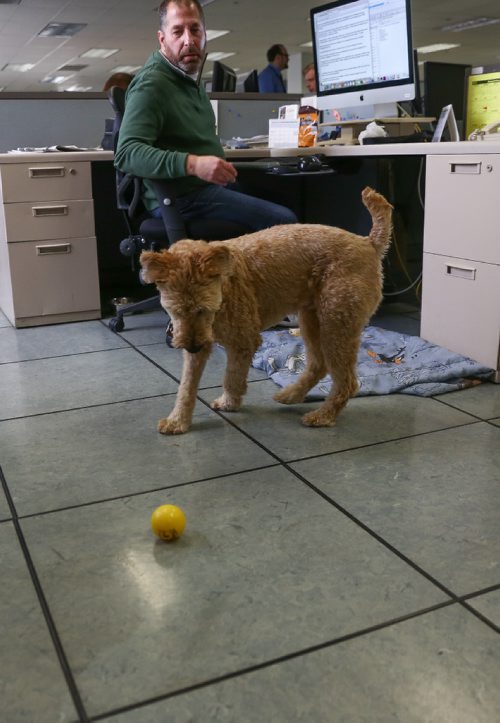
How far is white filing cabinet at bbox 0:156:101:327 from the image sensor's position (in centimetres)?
304

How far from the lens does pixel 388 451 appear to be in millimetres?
1788

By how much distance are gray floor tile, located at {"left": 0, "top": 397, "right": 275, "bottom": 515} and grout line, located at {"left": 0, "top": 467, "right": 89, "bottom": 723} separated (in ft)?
0.26

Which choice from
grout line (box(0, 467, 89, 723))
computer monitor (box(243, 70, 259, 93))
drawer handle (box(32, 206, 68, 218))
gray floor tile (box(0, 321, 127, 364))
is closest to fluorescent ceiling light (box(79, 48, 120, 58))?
computer monitor (box(243, 70, 259, 93))

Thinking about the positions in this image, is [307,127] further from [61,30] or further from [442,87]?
[61,30]

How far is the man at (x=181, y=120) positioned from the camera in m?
2.50

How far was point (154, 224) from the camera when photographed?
2758 millimetres

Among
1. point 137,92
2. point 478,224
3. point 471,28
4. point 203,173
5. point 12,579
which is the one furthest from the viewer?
point 471,28

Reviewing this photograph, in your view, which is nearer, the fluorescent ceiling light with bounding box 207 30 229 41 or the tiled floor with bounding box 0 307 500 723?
the tiled floor with bounding box 0 307 500 723

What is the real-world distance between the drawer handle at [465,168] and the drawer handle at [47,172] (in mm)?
1707

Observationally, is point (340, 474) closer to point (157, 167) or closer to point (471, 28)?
point (157, 167)

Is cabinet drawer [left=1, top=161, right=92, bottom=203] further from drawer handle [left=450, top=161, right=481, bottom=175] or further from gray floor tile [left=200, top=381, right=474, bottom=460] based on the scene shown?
drawer handle [left=450, top=161, right=481, bottom=175]

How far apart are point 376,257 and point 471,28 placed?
1313 centimetres

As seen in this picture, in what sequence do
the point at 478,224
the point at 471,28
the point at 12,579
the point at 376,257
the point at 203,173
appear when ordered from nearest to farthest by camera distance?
the point at 12,579 < the point at 376,257 < the point at 203,173 < the point at 478,224 < the point at 471,28

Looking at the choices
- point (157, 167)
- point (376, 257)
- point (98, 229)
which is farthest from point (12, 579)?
point (98, 229)
